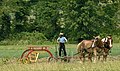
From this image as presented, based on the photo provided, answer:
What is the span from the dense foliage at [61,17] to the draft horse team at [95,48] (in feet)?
96.5

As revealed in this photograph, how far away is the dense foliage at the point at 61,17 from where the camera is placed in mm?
53969

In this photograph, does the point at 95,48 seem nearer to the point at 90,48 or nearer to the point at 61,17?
the point at 90,48

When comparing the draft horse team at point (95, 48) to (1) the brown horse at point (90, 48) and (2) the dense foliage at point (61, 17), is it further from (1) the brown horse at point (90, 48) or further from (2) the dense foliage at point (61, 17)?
(2) the dense foliage at point (61, 17)

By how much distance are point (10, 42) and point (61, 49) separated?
92.8 feet

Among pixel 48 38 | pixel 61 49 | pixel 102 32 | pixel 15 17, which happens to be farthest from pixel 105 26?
pixel 61 49

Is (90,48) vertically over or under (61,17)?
over

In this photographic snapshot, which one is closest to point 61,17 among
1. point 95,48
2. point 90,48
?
point 90,48

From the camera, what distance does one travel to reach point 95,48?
908 inches

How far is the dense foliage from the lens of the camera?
54.0 m

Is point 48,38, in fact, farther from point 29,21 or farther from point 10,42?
point 10,42

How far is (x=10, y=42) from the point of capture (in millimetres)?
53438

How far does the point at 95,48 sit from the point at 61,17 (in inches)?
1365

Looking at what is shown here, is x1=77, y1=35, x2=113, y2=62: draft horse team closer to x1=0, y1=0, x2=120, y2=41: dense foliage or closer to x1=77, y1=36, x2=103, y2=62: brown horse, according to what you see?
x1=77, y1=36, x2=103, y2=62: brown horse

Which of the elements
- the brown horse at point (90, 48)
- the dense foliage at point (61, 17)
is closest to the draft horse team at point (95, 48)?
the brown horse at point (90, 48)
